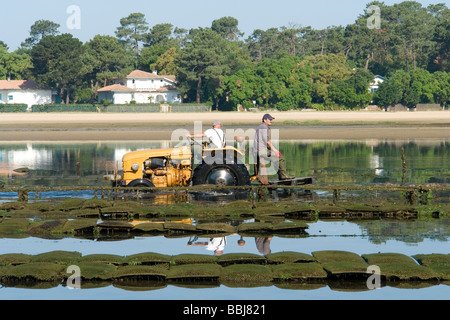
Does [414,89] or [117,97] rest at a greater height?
[414,89]

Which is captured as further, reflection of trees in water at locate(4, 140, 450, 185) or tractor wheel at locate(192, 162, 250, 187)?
reflection of trees in water at locate(4, 140, 450, 185)

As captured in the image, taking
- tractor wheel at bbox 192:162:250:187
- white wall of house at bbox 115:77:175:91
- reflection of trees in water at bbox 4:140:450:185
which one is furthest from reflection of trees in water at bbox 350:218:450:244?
white wall of house at bbox 115:77:175:91

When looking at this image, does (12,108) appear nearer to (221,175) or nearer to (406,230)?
(221,175)

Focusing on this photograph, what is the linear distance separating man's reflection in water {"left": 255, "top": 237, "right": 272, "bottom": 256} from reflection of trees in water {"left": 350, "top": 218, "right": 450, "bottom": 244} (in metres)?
1.92

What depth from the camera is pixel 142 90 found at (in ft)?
403

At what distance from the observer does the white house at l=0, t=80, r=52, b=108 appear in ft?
416

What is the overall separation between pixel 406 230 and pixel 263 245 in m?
3.32

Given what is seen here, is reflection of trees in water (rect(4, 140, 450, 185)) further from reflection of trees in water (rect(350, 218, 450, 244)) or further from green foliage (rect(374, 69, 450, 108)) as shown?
green foliage (rect(374, 69, 450, 108))

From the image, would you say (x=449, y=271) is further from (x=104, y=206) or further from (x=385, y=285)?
(x=104, y=206)

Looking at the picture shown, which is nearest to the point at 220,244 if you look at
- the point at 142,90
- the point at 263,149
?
the point at 263,149

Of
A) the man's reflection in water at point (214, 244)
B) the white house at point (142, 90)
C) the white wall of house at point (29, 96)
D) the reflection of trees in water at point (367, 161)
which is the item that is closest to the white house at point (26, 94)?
the white wall of house at point (29, 96)

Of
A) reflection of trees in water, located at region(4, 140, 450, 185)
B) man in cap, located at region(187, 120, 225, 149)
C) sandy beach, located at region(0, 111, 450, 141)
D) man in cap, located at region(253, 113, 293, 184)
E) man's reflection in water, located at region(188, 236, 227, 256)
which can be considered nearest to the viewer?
man's reflection in water, located at region(188, 236, 227, 256)
